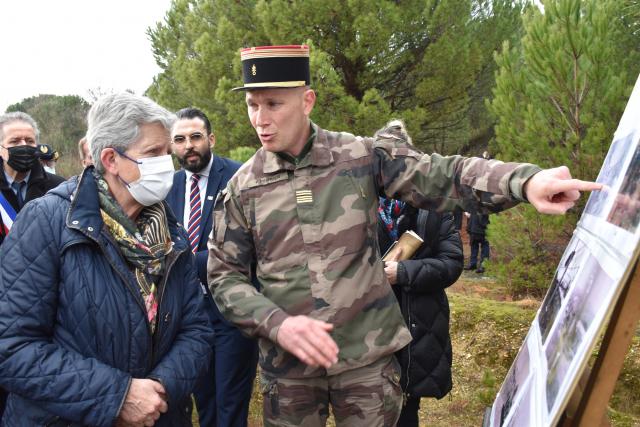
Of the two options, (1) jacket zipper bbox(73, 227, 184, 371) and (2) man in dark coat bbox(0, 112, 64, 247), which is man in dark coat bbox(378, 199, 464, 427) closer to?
(1) jacket zipper bbox(73, 227, 184, 371)

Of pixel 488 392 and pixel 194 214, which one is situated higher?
pixel 194 214

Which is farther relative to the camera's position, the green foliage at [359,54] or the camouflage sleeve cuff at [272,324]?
the green foliage at [359,54]

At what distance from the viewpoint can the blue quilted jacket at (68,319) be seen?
1643mm

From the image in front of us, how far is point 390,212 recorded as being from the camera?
9.18 ft

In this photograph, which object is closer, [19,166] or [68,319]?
[68,319]

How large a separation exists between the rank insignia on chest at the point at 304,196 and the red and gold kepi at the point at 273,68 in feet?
1.29

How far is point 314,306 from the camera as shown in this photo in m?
2.05

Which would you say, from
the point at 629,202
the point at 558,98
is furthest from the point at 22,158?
the point at 558,98

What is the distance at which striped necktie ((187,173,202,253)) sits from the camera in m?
3.36

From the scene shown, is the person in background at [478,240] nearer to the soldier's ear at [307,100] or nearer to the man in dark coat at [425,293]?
the man in dark coat at [425,293]

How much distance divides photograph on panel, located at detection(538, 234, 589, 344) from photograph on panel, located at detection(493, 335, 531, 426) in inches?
4.8

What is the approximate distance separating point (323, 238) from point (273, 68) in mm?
651

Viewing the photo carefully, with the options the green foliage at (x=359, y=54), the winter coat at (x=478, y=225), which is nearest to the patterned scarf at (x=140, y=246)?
the green foliage at (x=359, y=54)

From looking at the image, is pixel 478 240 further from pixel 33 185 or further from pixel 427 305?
pixel 33 185
